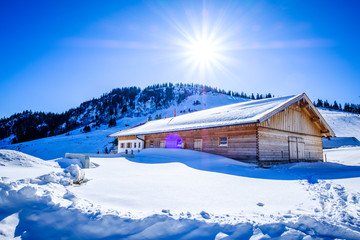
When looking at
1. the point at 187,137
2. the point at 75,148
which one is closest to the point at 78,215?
the point at 187,137

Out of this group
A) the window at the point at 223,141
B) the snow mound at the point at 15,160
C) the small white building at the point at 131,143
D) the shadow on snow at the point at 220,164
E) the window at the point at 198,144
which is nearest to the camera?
the snow mound at the point at 15,160

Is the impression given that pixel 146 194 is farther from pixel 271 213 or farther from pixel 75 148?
pixel 75 148

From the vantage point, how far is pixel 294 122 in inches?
647

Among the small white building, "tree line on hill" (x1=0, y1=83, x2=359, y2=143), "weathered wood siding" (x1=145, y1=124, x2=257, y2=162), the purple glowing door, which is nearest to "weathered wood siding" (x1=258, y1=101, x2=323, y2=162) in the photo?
"weathered wood siding" (x1=145, y1=124, x2=257, y2=162)

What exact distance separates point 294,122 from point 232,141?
6.37 meters

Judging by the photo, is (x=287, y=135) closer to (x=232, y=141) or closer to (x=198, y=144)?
(x=232, y=141)

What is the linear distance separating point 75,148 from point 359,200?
178ft

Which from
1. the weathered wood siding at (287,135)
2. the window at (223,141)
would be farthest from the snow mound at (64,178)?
the window at (223,141)

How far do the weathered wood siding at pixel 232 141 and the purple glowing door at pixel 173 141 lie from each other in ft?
3.82

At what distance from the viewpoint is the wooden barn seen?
42.7 ft

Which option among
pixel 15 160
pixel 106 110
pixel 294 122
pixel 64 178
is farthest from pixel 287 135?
pixel 106 110

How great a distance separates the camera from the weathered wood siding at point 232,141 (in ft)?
42.7

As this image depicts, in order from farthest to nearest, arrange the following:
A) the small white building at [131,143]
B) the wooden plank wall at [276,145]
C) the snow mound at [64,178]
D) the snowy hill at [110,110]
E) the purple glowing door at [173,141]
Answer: the snowy hill at [110,110]
the small white building at [131,143]
the purple glowing door at [173,141]
the wooden plank wall at [276,145]
the snow mound at [64,178]

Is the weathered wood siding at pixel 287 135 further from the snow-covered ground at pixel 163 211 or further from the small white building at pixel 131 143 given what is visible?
the small white building at pixel 131 143
